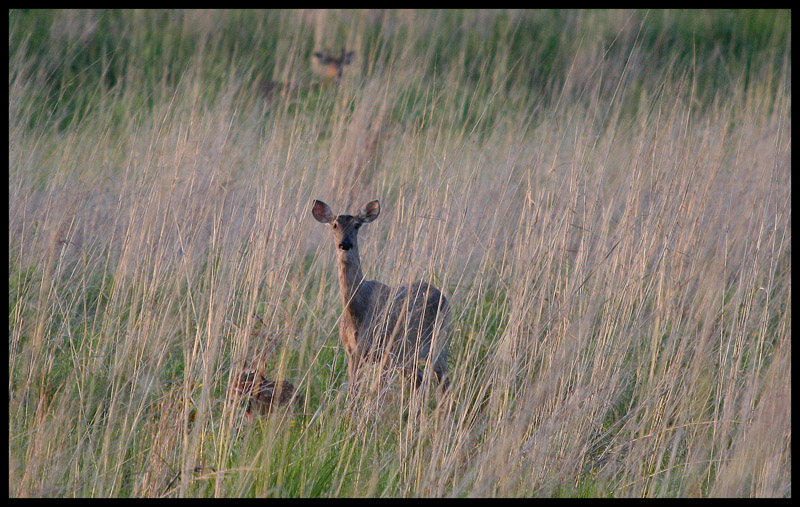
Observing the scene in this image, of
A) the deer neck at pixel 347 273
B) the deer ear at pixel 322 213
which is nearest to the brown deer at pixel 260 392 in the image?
the deer neck at pixel 347 273

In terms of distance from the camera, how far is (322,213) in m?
4.24

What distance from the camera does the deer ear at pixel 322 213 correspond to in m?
4.18

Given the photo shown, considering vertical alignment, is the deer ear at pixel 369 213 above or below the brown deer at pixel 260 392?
above

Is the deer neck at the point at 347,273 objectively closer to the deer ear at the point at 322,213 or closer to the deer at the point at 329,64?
the deer ear at the point at 322,213

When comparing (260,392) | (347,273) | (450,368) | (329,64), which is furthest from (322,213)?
(329,64)

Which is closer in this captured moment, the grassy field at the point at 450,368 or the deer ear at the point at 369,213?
the grassy field at the point at 450,368

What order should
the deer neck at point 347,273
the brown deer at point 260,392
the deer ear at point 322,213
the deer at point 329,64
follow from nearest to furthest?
the brown deer at point 260,392 < the deer neck at point 347,273 < the deer ear at point 322,213 < the deer at point 329,64

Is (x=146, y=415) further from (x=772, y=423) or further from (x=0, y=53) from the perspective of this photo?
(x=0, y=53)

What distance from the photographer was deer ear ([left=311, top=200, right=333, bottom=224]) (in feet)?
13.7

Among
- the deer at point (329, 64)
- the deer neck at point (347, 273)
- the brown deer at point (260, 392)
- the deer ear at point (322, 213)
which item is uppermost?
the deer at point (329, 64)

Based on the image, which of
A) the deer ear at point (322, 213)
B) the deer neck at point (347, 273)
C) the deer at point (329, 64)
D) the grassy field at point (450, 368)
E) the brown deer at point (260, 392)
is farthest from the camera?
the deer at point (329, 64)

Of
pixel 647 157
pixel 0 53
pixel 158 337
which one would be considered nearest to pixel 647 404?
pixel 647 157

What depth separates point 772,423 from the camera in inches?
95.2

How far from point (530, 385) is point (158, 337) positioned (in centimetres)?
Result: 134
